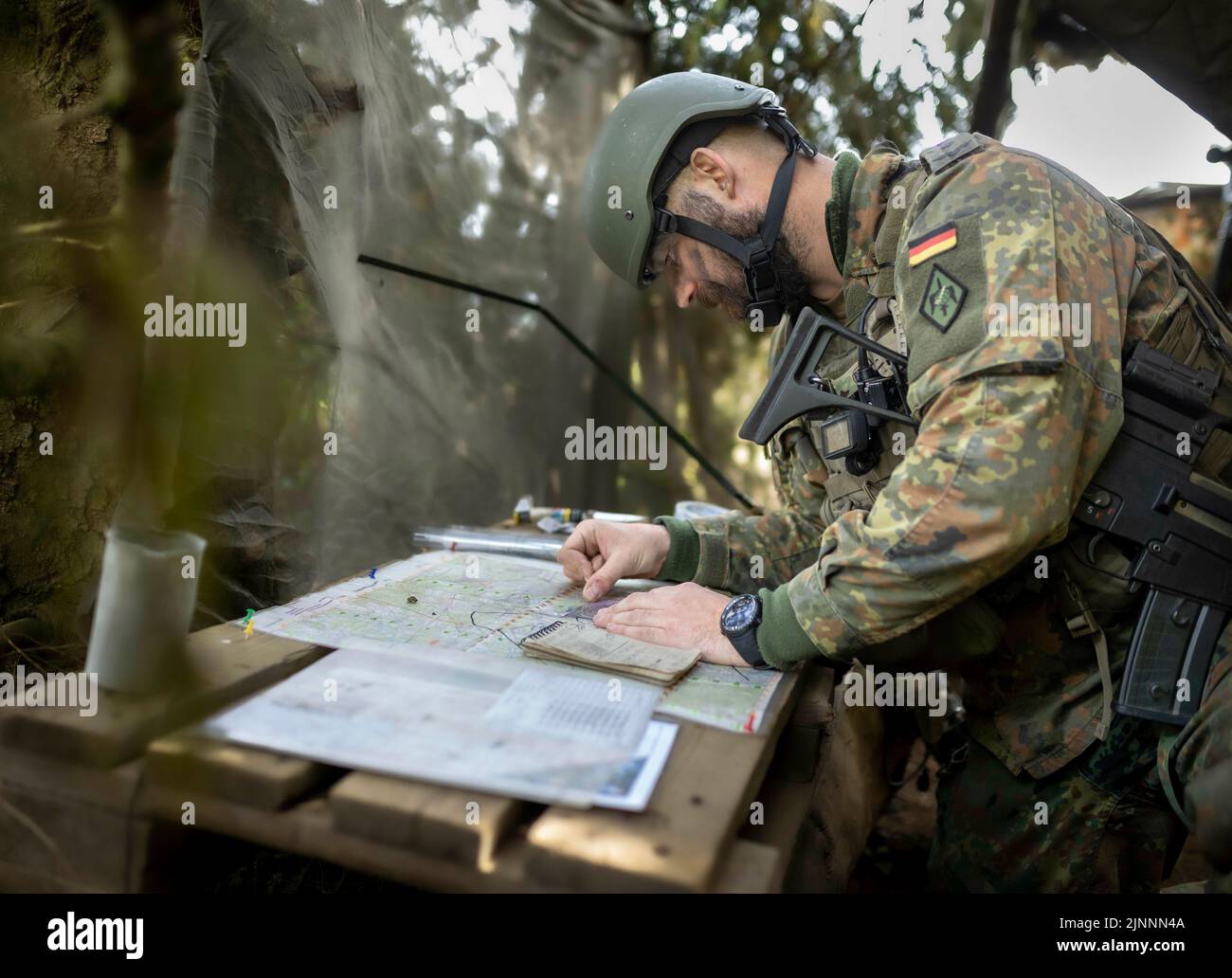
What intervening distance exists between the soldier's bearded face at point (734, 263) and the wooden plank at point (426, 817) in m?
1.35

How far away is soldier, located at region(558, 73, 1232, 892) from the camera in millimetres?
1291

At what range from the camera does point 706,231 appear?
1.90 m

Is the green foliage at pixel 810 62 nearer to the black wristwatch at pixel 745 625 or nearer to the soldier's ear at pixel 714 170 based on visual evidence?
the soldier's ear at pixel 714 170

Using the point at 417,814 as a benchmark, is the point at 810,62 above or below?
above

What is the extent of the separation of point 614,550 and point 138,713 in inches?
39.7

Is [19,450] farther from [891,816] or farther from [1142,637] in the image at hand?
[891,816]

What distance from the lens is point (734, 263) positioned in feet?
6.28

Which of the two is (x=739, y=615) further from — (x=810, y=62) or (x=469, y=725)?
(x=810, y=62)

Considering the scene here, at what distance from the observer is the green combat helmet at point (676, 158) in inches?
73.5

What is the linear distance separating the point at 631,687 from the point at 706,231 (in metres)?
1.10

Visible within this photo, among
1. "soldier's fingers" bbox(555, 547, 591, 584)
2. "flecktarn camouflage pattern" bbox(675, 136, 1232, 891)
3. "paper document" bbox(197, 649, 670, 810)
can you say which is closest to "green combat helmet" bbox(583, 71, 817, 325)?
"flecktarn camouflage pattern" bbox(675, 136, 1232, 891)

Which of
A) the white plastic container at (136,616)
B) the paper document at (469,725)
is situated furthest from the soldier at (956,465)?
the white plastic container at (136,616)

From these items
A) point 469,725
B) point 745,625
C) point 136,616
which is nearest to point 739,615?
point 745,625
